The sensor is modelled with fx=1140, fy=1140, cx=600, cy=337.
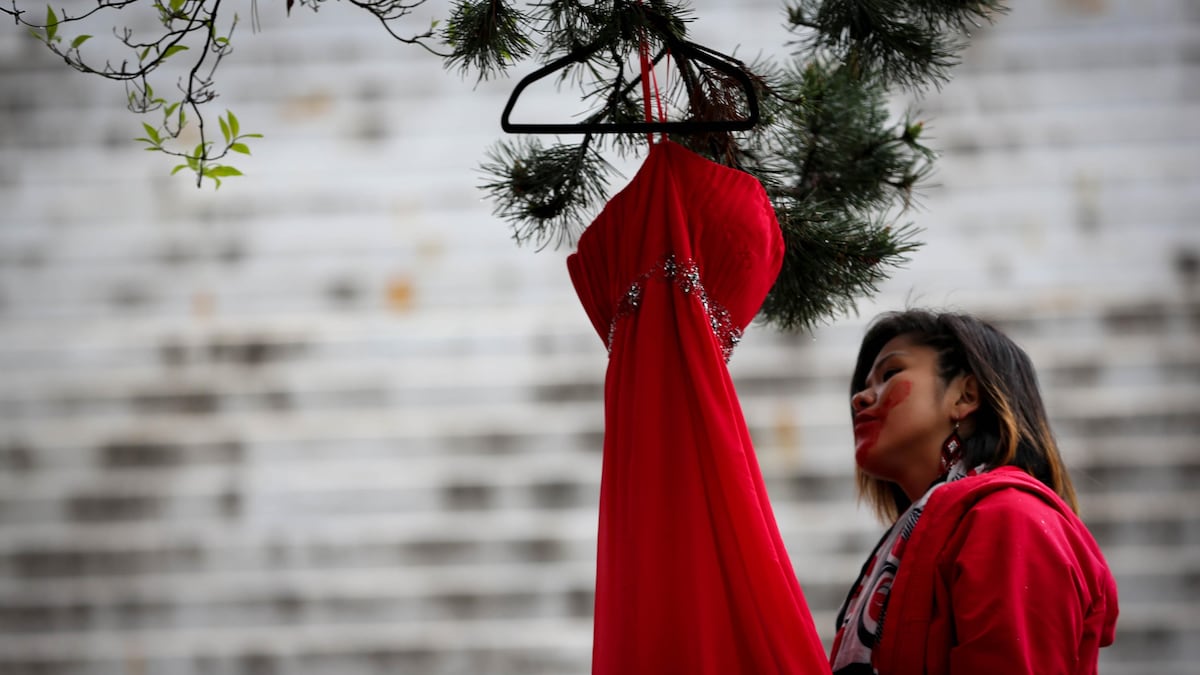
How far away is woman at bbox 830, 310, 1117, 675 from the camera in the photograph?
1115 millimetres

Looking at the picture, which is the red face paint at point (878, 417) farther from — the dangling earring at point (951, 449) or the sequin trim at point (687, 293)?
the sequin trim at point (687, 293)

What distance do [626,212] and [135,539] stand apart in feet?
7.09

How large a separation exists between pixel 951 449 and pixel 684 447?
48 centimetres

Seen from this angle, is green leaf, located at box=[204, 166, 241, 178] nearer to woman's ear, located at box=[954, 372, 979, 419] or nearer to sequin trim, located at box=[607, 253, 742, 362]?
sequin trim, located at box=[607, 253, 742, 362]

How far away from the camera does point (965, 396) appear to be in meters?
1.40

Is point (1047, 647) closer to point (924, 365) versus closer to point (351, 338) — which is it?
point (924, 365)

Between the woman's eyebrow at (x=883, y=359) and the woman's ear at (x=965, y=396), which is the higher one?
the woman's eyebrow at (x=883, y=359)

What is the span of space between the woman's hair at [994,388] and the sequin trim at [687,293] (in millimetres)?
418

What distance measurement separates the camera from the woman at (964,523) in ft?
3.66

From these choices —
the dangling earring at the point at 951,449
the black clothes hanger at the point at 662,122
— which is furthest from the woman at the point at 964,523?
the black clothes hanger at the point at 662,122

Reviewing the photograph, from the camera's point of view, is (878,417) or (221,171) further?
(878,417)

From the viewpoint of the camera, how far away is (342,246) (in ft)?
9.41

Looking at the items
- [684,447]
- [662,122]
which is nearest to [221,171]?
[662,122]

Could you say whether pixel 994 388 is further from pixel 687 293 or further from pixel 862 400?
pixel 687 293
